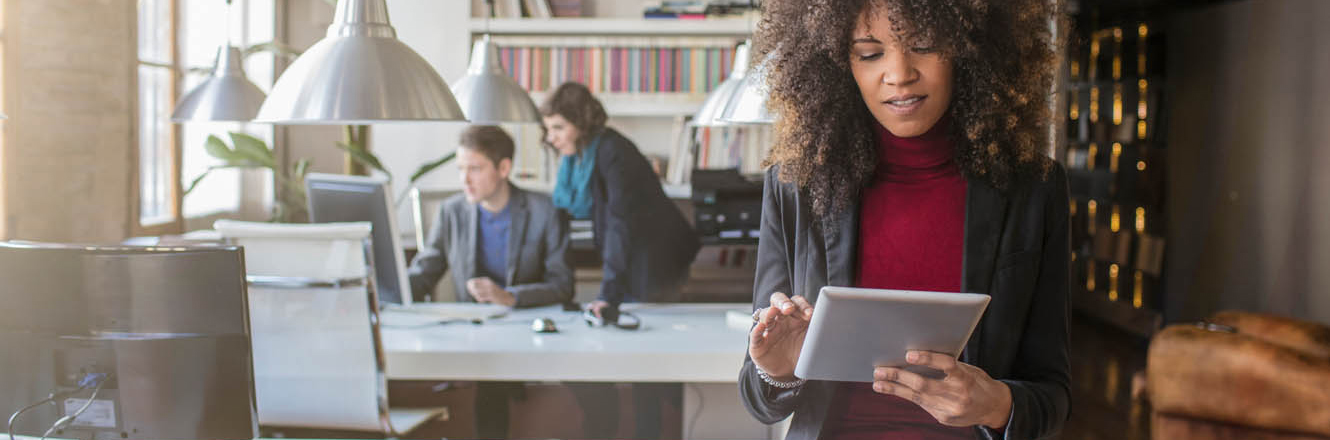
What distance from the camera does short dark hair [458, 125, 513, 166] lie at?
3.63 metres

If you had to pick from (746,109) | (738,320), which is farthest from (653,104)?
(746,109)

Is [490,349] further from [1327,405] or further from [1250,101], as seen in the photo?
[1250,101]

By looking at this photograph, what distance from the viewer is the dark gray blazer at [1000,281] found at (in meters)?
Answer: 1.30

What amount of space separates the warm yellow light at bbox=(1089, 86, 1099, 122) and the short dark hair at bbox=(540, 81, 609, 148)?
4838 mm

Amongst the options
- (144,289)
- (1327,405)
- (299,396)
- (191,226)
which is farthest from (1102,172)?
(144,289)

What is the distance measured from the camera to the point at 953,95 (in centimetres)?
135

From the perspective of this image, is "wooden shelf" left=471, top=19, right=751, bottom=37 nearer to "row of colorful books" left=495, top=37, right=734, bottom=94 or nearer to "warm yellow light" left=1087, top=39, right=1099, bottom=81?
"row of colorful books" left=495, top=37, right=734, bottom=94

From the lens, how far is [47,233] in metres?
3.13

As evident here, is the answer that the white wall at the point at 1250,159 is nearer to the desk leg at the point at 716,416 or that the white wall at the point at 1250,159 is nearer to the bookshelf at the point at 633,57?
the bookshelf at the point at 633,57

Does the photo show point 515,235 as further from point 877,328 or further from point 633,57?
point 877,328

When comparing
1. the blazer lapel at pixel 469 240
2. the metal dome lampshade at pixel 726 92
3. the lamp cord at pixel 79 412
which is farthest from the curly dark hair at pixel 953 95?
the blazer lapel at pixel 469 240

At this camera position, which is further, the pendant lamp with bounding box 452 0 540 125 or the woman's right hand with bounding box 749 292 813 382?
the pendant lamp with bounding box 452 0 540 125

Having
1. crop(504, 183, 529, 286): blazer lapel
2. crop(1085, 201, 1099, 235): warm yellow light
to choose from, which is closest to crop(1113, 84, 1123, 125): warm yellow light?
crop(1085, 201, 1099, 235): warm yellow light

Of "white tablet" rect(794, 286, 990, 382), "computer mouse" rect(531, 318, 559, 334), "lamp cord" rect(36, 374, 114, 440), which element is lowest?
"computer mouse" rect(531, 318, 559, 334)
